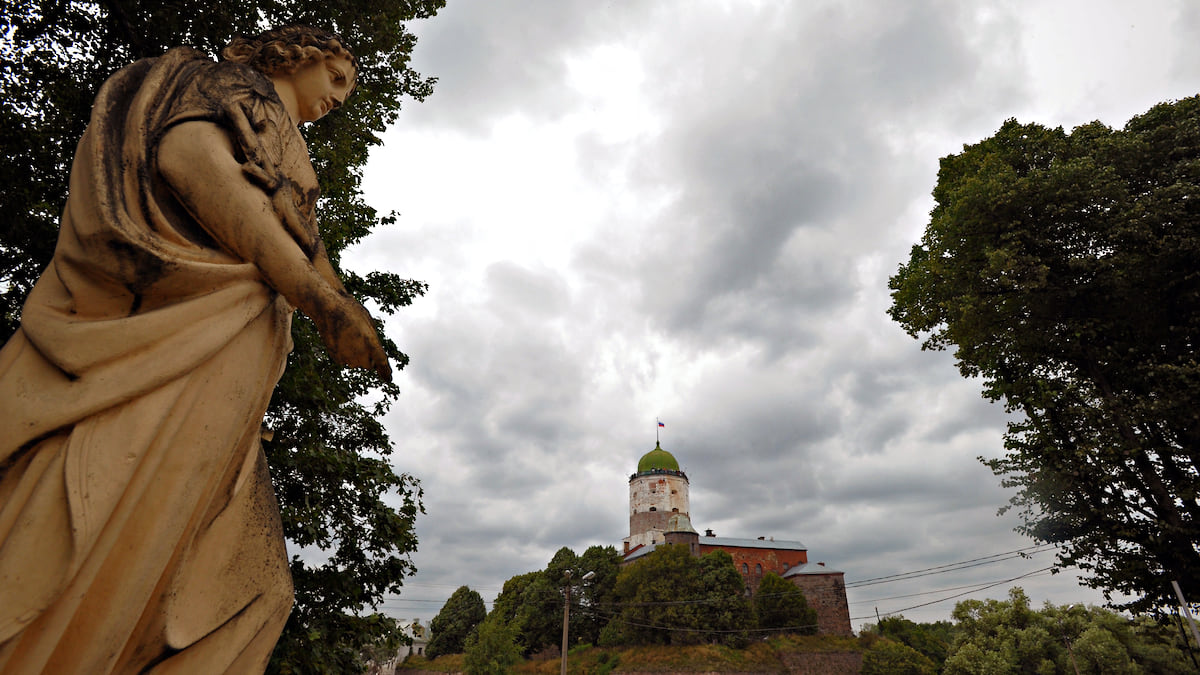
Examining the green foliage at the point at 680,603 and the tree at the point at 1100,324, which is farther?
the green foliage at the point at 680,603

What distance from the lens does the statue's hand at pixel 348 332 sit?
5.22ft

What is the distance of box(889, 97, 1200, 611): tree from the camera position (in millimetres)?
10297

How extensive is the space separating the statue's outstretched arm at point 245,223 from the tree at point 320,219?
10.8ft

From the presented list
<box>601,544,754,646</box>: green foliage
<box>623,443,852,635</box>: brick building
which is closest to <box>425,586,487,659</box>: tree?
<box>623,443,852,635</box>: brick building

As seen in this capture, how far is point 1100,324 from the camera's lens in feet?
36.8

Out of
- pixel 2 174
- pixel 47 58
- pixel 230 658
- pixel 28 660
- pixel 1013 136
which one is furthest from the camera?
pixel 1013 136

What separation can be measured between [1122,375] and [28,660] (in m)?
14.7

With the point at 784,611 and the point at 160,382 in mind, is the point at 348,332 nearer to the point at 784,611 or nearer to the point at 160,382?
the point at 160,382

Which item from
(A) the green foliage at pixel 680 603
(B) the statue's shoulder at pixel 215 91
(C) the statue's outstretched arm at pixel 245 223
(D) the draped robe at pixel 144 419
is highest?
(A) the green foliage at pixel 680 603

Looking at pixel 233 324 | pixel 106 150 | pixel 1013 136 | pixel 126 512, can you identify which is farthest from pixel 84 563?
pixel 1013 136

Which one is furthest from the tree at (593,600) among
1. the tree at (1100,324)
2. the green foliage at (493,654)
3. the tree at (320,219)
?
the tree at (320,219)

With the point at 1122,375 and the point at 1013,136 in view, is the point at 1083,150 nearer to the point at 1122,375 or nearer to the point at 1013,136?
the point at 1013,136

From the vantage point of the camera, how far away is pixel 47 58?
5969mm

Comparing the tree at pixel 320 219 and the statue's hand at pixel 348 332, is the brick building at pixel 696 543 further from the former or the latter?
the statue's hand at pixel 348 332
